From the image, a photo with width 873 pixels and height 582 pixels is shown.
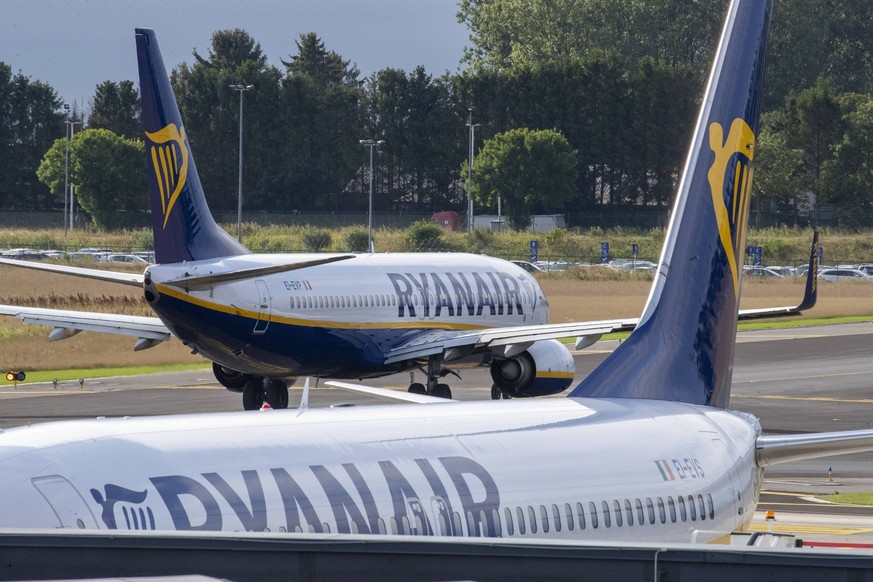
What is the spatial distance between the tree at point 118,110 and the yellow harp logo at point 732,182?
14070cm

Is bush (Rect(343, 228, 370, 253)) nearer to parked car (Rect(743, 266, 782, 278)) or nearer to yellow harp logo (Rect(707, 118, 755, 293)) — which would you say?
parked car (Rect(743, 266, 782, 278))

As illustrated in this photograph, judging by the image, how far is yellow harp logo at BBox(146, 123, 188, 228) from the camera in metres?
32.3

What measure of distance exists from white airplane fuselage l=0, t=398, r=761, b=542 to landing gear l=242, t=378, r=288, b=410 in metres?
22.1

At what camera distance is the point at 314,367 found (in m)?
34.8

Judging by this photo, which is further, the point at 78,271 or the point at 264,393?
the point at 264,393

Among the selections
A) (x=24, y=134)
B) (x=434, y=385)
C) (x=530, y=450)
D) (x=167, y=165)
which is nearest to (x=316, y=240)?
(x=24, y=134)

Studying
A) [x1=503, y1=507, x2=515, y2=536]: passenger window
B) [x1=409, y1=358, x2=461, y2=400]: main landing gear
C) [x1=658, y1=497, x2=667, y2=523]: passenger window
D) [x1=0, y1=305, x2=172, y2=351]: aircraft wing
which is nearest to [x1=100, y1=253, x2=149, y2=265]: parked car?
[x1=0, y1=305, x2=172, y2=351]: aircraft wing

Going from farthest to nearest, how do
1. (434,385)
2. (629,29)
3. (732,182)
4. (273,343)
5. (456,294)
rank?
1. (629,29)
2. (456,294)
3. (434,385)
4. (273,343)
5. (732,182)

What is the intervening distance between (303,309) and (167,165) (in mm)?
4842

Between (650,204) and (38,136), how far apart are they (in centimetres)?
6689

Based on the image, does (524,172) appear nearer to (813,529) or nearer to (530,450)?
(813,529)

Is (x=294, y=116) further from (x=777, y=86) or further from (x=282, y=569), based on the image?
(x=282, y=569)

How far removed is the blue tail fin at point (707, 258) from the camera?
51.6 feet

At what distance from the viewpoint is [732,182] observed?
56.8 ft
